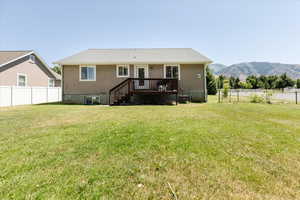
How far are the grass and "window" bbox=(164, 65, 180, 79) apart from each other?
28.3 ft

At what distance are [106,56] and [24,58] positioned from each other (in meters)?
9.27

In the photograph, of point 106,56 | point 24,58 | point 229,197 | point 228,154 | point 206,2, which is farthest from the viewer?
point 24,58

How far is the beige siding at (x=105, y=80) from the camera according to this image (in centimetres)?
1223

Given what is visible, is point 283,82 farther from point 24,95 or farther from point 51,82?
point 24,95

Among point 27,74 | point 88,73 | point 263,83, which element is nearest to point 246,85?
point 263,83

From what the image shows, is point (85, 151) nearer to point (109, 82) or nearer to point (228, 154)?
point (228, 154)

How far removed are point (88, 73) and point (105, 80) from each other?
160cm

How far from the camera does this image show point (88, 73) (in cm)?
1233

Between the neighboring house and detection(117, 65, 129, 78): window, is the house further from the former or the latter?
the neighboring house

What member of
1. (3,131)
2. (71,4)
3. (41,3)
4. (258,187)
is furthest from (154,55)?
(258,187)

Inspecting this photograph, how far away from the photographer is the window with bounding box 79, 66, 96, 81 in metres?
12.3

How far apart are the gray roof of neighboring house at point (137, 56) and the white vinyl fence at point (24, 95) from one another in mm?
3640

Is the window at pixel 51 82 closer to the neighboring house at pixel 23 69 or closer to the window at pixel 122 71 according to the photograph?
the neighboring house at pixel 23 69

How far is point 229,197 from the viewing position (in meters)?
1.76
